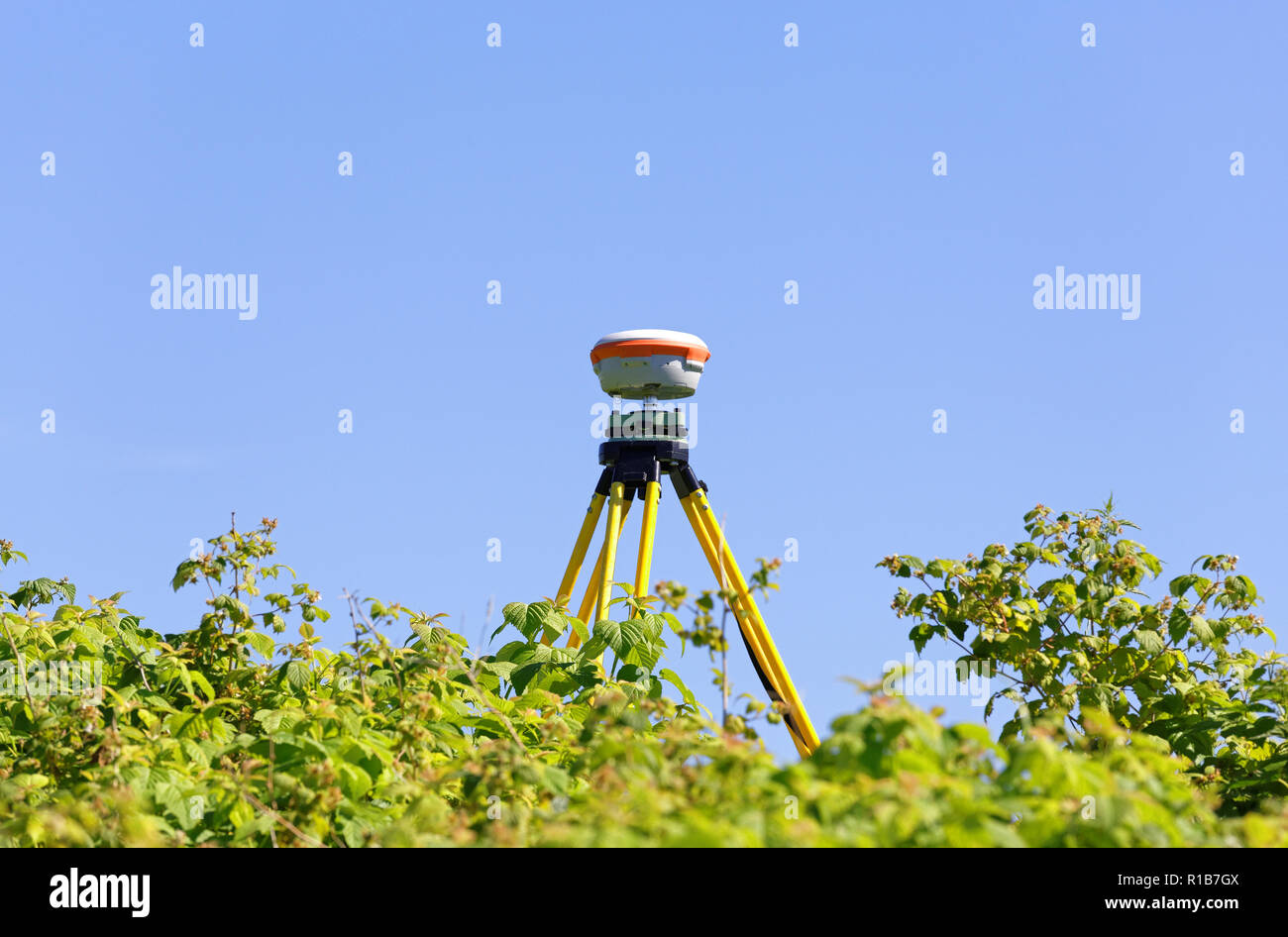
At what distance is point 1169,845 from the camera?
10.2 ft

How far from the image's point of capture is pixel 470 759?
456 cm

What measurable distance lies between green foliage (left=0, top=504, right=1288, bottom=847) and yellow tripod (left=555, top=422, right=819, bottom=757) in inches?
97.3

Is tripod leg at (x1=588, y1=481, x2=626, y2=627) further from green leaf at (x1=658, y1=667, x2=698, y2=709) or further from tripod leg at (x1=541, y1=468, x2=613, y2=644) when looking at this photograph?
green leaf at (x1=658, y1=667, x2=698, y2=709)

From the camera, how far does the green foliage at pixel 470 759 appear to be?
3.08 metres

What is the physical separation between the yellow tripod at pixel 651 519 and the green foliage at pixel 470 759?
247cm

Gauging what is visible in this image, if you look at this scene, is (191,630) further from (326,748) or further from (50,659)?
(326,748)

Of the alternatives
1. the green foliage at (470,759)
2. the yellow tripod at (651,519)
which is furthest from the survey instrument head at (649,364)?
the green foliage at (470,759)

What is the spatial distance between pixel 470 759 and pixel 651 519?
19.2ft

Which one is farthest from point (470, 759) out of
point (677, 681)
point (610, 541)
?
point (610, 541)

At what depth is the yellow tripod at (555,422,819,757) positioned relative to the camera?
10250 millimetres
